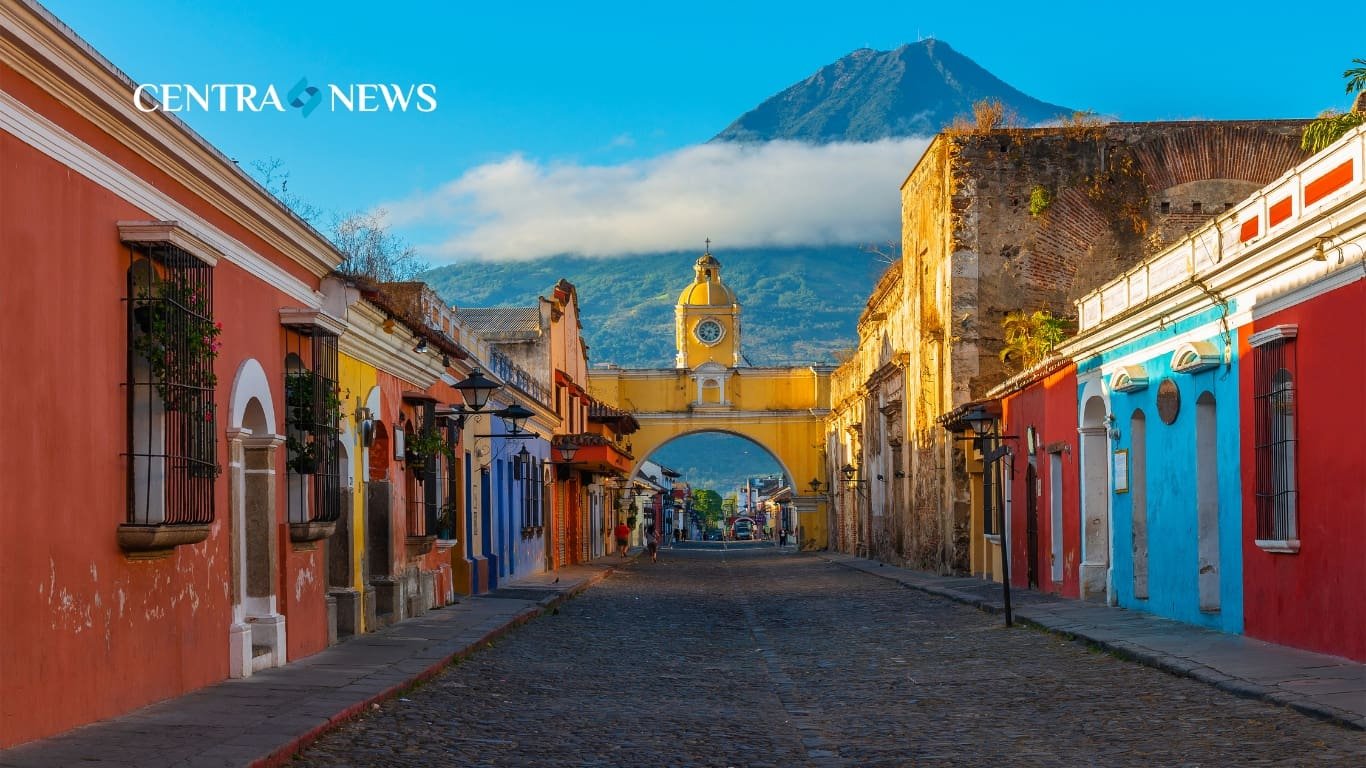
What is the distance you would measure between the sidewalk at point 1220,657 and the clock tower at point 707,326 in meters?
53.8

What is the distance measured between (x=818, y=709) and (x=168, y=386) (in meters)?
4.32

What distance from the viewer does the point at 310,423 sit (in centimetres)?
1271

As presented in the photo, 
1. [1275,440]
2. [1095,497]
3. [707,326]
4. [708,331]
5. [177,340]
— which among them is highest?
[707,326]

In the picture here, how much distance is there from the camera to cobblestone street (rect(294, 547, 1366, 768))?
7.81 metres

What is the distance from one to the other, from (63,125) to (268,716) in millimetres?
3243

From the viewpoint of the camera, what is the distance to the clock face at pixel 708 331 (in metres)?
72.8

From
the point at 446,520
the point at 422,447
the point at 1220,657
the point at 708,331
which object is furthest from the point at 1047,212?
the point at 708,331

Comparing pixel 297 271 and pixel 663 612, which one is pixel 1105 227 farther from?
pixel 297 271

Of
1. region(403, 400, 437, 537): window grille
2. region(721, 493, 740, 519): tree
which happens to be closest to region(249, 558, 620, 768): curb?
region(403, 400, 437, 537): window grille

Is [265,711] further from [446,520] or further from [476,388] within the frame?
[446,520]

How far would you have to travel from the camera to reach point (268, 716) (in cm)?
862

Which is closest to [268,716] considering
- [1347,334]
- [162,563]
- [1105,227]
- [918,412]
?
[162,563]

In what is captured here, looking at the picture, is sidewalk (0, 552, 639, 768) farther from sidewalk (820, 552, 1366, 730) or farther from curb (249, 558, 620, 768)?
sidewalk (820, 552, 1366, 730)

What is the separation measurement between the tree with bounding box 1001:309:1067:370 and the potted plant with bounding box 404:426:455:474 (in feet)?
39.0
